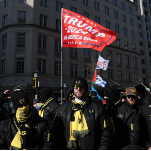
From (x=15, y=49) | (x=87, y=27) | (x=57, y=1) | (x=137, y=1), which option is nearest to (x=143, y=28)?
(x=137, y=1)

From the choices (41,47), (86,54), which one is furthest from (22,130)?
(86,54)

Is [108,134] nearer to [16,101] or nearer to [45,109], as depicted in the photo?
[16,101]

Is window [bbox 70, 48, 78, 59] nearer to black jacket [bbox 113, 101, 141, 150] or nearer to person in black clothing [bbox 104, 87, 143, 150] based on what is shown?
person in black clothing [bbox 104, 87, 143, 150]

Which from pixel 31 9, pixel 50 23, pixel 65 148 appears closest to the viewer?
pixel 65 148

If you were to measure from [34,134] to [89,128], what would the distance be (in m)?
0.92

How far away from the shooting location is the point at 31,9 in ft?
85.7

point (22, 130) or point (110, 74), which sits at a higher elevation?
point (110, 74)

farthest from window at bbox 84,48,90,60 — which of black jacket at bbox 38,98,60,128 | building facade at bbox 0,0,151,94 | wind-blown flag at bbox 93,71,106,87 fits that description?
black jacket at bbox 38,98,60,128

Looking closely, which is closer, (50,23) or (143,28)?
Answer: (50,23)

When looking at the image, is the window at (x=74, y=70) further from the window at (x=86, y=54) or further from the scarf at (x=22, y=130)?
the scarf at (x=22, y=130)

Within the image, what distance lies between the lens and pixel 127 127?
329cm

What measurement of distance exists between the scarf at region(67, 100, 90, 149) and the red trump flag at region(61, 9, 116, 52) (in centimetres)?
591

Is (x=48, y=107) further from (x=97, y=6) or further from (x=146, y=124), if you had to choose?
(x=97, y=6)

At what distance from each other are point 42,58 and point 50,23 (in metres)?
6.65
